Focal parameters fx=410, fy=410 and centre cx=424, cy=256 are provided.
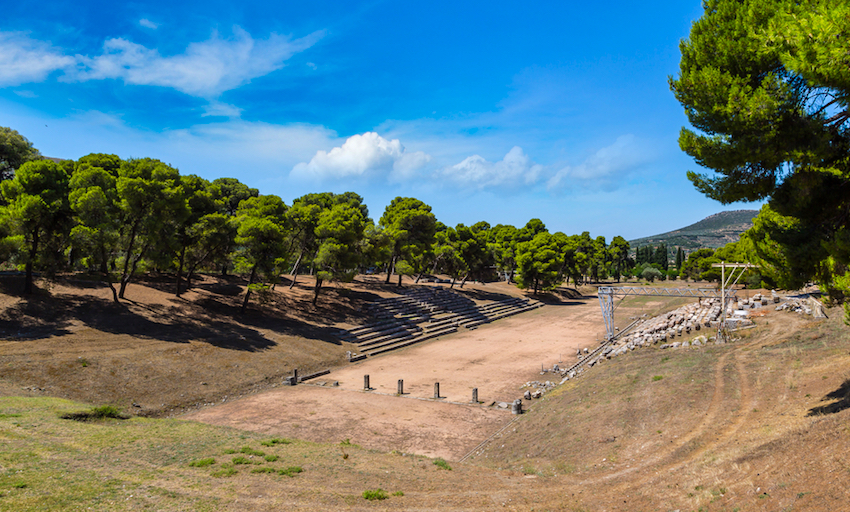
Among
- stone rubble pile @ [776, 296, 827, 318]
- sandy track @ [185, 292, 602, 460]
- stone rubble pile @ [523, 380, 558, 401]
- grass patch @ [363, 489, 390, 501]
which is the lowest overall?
sandy track @ [185, 292, 602, 460]

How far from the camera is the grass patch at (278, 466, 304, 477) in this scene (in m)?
9.98

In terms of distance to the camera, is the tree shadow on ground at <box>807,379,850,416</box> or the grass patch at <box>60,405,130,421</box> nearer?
the tree shadow on ground at <box>807,379,850,416</box>

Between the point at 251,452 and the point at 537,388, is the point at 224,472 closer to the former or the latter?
the point at 251,452

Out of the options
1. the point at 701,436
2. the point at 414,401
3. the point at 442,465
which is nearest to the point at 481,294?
the point at 414,401

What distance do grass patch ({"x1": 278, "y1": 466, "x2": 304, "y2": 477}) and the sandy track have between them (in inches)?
194

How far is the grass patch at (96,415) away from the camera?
43.8ft

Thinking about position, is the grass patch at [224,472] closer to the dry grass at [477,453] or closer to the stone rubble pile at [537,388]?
the dry grass at [477,453]

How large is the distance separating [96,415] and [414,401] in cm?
1268

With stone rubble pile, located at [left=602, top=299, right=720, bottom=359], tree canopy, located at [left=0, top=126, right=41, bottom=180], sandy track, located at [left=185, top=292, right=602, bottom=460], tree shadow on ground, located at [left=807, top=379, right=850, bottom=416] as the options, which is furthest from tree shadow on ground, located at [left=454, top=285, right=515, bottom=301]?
tree shadow on ground, located at [left=807, top=379, right=850, bottom=416]

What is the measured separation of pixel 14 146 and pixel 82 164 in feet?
18.2

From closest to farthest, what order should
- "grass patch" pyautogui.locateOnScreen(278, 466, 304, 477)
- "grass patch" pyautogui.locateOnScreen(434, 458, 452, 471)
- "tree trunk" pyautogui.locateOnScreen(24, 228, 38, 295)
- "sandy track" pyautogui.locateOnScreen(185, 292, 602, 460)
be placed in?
"grass patch" pyautogui.locateOnScreen(278, 466, 304, 477) → "grass patch" pyautogui.locateOnScreen(434, 458, 452, 471) → "sandy track" pyautogui.locateOnScreen(185, 292, 602, 460) → "tree trunk" pyautogui.locateOnScreen(24, 228, 38, 295)

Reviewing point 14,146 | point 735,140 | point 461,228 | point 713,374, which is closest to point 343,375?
point 713,374

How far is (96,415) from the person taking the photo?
1402cm

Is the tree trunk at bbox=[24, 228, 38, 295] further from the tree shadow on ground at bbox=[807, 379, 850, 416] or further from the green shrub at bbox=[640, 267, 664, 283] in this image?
the green shrub at bbox=[640, 267, 664, 283]
